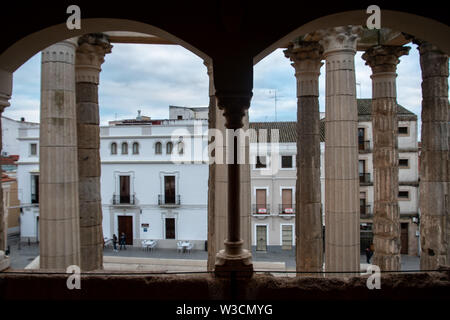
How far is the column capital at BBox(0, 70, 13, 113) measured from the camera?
412 centimetres

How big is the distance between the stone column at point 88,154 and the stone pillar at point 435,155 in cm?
722

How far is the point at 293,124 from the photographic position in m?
25.4

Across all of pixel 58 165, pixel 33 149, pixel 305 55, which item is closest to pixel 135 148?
pixel 33 149

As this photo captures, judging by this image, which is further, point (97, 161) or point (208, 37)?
point (97, 161)

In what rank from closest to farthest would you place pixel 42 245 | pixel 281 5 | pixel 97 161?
1. pixel 281 5
2. pixel 42 245
3. pixel 97 161

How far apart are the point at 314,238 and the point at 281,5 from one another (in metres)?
5.88

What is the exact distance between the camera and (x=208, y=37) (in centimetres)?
386

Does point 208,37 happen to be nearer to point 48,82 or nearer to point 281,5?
point 281,5

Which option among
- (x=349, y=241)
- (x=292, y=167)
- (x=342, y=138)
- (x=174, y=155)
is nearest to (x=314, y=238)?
(x=349, y=241)

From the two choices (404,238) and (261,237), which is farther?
(261,237)

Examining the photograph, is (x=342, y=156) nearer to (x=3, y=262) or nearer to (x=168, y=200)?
(x=3, y=262)

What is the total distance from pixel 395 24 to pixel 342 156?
2627 millimetres

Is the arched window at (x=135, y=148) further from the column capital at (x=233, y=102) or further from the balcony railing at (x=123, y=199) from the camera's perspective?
the column capital at (x=233, y=102)

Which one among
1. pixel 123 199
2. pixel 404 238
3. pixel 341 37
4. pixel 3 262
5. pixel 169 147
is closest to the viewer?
pixel 3 262
